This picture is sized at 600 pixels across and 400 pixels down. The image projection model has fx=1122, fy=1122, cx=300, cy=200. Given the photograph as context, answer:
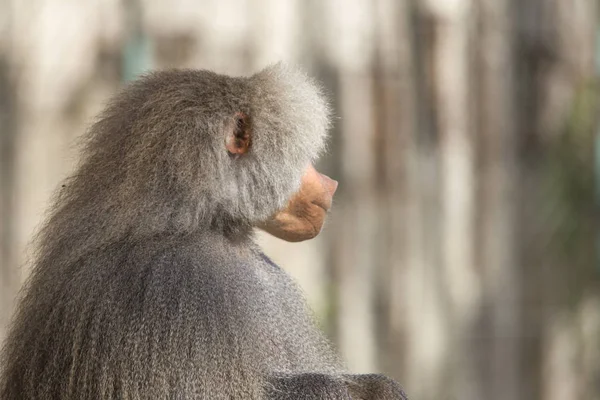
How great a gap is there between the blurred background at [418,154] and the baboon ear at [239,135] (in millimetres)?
2485

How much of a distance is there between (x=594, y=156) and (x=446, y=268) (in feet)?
4.01

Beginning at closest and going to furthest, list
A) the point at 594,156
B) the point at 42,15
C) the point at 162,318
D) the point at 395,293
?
the point at 162,318
the point at 42,15
the point at 395,293
the point at 594,156

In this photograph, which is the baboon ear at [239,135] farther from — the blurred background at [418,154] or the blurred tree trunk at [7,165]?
the blurred tree trunk at [7,165]

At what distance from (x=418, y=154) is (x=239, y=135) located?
308 cm

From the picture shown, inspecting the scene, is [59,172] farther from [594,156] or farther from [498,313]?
[594,156]

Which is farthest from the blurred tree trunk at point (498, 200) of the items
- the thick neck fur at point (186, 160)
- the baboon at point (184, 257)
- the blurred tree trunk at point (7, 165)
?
the thick neck fur at point (186, 160)

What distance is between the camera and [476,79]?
6645 millimetres

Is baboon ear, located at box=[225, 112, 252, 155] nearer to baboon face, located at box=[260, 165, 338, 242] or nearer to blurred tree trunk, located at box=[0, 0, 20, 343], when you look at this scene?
baboon face, located at box=[260, 165, 338, 242]

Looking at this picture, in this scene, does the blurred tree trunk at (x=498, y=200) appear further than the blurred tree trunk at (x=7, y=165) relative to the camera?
Yes

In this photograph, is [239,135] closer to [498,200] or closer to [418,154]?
[418,154]

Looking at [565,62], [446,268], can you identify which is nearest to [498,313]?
[446,268]

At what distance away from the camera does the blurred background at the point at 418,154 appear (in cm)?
593

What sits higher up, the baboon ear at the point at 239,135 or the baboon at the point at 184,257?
the baboon ear at the point at 239,135

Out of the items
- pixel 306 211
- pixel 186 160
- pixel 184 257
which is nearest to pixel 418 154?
pixel 306 211
